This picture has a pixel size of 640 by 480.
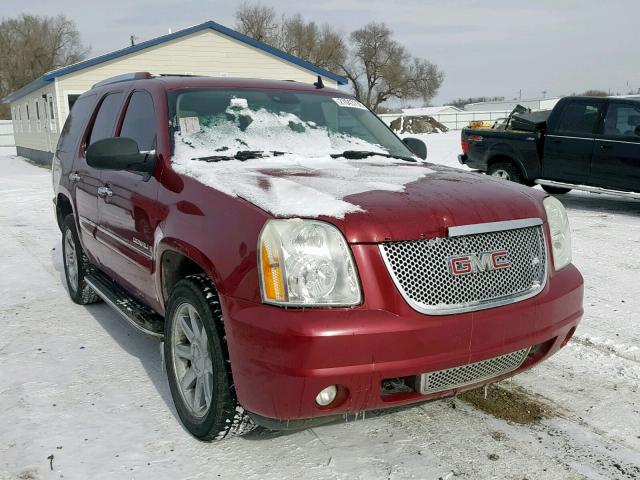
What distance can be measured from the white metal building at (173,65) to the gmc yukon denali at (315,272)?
19845 mm

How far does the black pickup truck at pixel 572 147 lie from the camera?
898 cm

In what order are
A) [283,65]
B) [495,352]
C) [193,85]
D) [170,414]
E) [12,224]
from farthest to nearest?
[283,65], [12,224], [193,85], [170,414], [495,352]

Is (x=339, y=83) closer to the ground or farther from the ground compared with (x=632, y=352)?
farther from the ground

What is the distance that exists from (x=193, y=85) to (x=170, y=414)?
201cm

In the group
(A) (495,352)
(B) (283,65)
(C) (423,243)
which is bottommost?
(A) (495,352)

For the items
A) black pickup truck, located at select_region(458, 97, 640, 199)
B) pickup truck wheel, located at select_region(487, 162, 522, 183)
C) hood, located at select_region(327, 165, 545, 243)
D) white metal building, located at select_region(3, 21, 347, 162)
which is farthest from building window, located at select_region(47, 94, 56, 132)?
hood, located at select_region(327, 165, 545, 243)

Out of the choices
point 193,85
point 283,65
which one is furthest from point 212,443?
point 283,65

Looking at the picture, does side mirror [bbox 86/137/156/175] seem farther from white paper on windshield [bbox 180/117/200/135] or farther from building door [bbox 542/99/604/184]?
building door [bbox 542/99/604/184]

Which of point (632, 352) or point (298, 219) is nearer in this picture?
point (298, 219)

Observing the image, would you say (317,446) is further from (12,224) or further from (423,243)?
(12,224)

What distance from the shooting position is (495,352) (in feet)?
8.67

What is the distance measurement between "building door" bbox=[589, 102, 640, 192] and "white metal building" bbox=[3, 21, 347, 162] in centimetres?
1566

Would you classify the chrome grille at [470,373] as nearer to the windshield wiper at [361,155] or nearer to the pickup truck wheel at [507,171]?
the windshield wiper at [361,155]

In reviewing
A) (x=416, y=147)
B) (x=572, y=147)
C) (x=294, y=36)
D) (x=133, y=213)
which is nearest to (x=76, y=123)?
(x=133, y=213)
